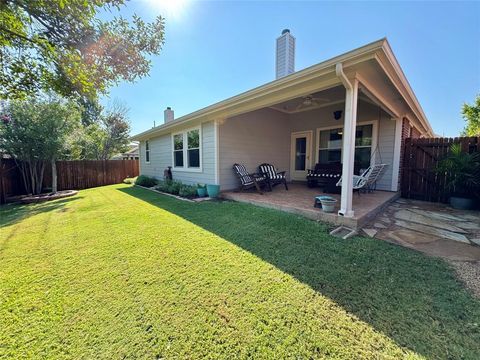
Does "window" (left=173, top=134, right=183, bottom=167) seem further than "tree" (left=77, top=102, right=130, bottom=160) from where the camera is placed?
No

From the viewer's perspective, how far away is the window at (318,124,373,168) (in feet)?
20.5

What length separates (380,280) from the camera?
6.65ft

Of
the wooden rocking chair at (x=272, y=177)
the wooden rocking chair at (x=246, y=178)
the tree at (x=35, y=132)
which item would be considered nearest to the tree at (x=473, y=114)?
the wooden rocking chair at (x=272, y=177)

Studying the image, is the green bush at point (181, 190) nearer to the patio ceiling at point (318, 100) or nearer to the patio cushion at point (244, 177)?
the patio cushion at point (244, 177)

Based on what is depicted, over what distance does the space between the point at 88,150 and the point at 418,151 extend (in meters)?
19.0

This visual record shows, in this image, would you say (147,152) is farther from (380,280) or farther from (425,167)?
(425,167)

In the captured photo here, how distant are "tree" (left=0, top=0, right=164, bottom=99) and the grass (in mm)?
4127

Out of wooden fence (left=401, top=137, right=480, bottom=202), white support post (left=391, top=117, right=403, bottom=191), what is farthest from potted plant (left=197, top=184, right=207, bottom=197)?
wooden fence (left=401, top=137, right=480, bottom=202)

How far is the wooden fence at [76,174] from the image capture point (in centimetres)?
678

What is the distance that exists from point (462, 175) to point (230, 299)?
19.7 ft

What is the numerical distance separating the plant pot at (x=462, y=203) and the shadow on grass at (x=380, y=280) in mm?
3587

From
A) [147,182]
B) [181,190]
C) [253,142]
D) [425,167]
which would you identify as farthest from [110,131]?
[425,167]

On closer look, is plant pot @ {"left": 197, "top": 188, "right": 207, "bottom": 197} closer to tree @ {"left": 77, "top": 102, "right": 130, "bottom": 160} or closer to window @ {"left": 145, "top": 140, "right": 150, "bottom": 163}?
window @ {"left": 145, "top": 140, "right": 150, "bottom": 163}

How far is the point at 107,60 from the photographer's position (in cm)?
531
